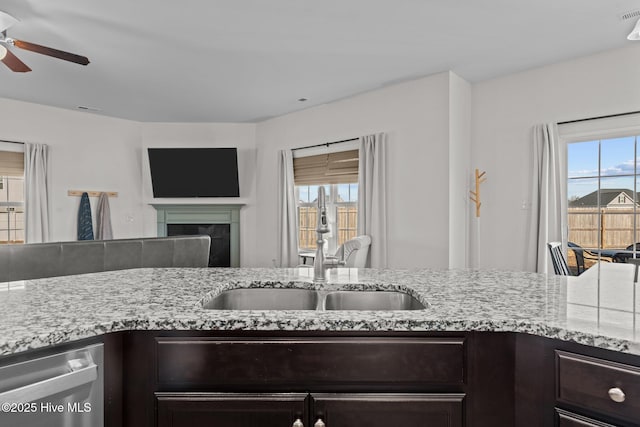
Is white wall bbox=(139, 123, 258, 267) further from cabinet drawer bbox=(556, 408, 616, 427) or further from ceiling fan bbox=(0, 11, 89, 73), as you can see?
cabinet drawer bbox=(556, 408, 616, 427)

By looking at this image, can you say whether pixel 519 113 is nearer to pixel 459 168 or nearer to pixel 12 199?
pixel 459 168

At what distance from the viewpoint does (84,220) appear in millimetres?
5375

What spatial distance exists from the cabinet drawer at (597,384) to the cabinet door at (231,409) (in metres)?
0.63

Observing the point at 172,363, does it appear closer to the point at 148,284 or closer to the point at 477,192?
the point at 148,284

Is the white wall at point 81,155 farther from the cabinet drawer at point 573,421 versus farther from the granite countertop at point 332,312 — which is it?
the cabinet drawer at point 573,421

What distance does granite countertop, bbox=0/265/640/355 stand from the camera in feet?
2.97

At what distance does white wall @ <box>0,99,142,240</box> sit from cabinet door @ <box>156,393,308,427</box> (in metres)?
5.36

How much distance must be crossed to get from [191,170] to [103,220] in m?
1.43

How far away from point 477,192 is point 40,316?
3.86m

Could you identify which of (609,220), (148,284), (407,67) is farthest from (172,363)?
(609,220)

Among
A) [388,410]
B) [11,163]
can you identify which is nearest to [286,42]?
[388,410]

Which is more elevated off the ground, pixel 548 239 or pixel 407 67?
pixel 407 67

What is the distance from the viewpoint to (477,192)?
4.00 meters

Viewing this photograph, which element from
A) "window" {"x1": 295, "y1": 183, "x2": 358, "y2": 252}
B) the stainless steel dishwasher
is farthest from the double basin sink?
"window" {"x1": 295, "y1": 183, "x2": 358, "y2": 252}
